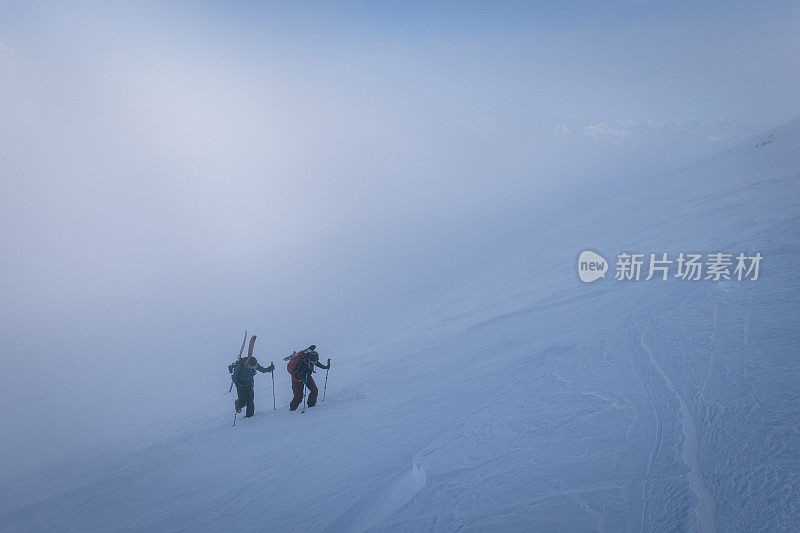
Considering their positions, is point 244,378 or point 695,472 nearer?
point 695,472

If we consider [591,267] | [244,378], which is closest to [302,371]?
[244,378]

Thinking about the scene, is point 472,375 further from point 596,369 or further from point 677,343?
point 677,343

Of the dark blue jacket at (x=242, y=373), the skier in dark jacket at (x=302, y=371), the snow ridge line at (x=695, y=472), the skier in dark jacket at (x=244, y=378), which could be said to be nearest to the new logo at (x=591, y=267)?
the snow ridge line at (x=695, y=472)

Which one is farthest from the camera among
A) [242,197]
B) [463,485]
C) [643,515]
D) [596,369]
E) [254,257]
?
[242,197]

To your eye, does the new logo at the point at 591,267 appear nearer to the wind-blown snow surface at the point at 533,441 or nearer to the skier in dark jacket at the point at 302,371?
the wind-blown snow surface at the point at 533,441

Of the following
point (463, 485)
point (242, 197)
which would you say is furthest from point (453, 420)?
point (242, 197)

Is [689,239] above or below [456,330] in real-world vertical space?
above

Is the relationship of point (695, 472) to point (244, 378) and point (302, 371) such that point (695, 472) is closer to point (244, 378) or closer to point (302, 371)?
point (302, 371)
